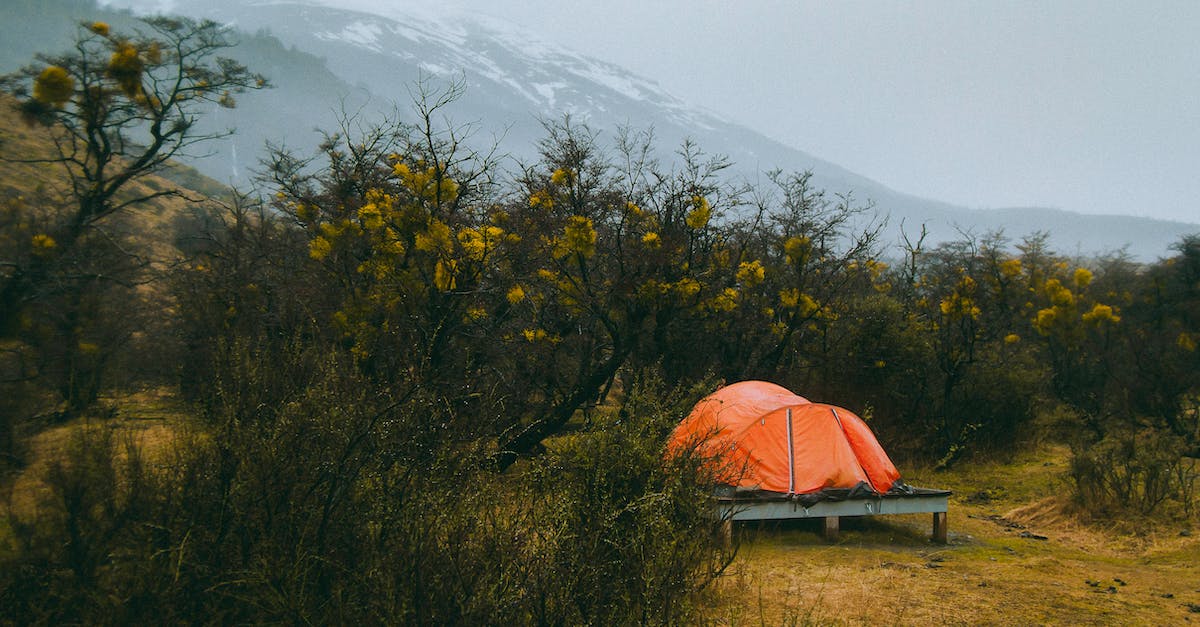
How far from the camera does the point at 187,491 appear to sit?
4074 millimetres

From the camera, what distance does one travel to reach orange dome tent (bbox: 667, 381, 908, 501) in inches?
335

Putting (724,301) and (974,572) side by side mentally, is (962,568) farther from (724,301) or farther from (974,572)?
(724,301)

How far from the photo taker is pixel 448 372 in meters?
8.20

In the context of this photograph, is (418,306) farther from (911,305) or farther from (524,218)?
(911,305)

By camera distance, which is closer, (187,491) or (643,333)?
(187,491)

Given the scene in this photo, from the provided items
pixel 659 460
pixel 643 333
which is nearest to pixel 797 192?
pixel 643 333

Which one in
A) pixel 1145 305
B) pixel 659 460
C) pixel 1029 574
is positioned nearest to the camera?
pixel 659 460

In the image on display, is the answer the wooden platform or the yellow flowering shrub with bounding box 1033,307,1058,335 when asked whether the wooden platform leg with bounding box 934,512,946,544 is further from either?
the yellow flowering shrub with bounding box 1033,307,1058,335

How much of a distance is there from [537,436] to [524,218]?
3706 millimetres

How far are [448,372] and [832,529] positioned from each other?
15.4ft

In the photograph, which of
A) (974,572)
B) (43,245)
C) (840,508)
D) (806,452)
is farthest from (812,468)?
(43,245)

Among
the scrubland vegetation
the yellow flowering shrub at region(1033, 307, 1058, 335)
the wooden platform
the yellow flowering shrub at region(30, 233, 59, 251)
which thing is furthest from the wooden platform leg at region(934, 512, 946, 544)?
the yellow flowering shrub at region(30, 233, 59, 251)

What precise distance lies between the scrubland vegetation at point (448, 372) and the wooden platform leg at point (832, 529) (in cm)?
220

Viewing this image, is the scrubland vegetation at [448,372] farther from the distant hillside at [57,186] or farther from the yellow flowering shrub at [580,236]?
the distant hillside at [57,186]
